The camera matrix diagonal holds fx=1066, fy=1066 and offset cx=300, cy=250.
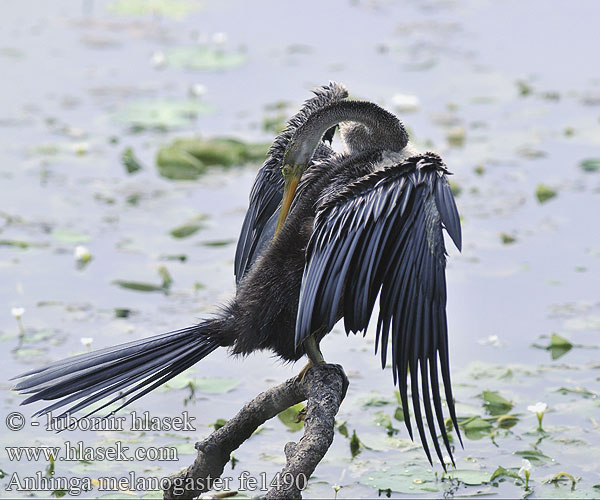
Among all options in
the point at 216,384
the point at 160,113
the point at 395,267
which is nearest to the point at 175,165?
the point at 160,113

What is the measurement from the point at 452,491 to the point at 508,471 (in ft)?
0.73

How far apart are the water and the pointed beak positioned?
36.8 inches

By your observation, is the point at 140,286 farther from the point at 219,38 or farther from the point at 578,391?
the point at 219,38

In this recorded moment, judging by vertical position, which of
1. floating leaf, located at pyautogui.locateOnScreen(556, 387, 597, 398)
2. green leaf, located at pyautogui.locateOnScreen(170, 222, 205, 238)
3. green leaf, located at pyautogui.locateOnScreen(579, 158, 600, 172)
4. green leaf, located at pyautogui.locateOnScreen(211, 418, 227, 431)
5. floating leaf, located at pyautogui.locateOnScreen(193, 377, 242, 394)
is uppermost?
green leaf, located at pyautogui.locateOnScreen(579, 158, 600, 172)

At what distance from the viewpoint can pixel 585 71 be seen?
7.57 m

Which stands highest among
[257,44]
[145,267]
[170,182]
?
[257,44]

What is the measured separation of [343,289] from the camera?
3037 mm

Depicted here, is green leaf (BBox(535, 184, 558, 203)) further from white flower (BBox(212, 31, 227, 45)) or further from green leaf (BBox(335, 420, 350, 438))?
white flower (BBox(212, 31, 227, 45))

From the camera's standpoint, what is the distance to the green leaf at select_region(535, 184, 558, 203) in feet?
19.1

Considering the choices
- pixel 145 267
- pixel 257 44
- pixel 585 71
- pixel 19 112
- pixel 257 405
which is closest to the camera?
pixel 257 405

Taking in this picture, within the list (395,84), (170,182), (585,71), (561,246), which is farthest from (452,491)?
(585,71)

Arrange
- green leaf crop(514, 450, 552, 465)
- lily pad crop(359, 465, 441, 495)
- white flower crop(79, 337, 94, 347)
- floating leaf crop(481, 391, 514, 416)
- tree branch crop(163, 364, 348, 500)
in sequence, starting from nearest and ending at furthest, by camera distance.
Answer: tree branch crop(163, 364, 348, 500), lily pad crop(359, 465, 441, 495), green leaf crop(514, 450, 552, 465), floating leaf crop(481, 391, 514, 416), white flower crop(79, 337, 94, 347)

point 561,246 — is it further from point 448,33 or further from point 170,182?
point 448,33

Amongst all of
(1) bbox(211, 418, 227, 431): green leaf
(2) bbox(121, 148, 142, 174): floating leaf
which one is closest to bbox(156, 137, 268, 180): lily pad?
(2) bbox(121, 148, 142, 174): floating leaf
